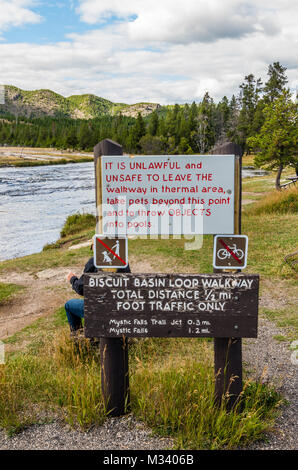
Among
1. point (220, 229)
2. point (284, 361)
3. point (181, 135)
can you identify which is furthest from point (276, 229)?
point (181, 135)

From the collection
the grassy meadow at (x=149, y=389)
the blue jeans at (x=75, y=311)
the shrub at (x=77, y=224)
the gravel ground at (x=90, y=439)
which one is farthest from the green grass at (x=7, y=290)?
the shrub at (x=77, y=224)

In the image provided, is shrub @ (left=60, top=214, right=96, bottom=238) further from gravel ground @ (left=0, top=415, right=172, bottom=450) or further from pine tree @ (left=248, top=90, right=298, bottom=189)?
gravel ground @ (left=0, top=415, right=172, bottom=450)

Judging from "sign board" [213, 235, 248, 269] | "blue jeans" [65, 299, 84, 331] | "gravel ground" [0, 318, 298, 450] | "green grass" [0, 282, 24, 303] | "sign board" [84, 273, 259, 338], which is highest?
"sign board" [213, 235, 248, 269]

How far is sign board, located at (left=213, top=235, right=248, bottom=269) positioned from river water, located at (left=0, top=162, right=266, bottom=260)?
37.9ft

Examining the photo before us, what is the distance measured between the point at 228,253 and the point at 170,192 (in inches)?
25.1

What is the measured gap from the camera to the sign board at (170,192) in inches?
120

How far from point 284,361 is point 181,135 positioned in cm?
7372

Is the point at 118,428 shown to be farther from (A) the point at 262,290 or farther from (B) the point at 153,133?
(B) the point at 153,133

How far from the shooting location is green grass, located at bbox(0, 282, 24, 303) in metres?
8.09

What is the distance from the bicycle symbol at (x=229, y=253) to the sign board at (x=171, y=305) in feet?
0.52

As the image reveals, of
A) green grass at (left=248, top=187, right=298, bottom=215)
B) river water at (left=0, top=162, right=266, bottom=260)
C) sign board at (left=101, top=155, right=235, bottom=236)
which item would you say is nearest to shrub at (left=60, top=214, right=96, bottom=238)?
river water at (left=0, top=162, right=266, bottom=260)

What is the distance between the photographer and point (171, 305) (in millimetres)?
3055

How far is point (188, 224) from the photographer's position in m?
3.08

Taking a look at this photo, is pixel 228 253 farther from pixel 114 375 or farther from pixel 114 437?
pixel 114 437
